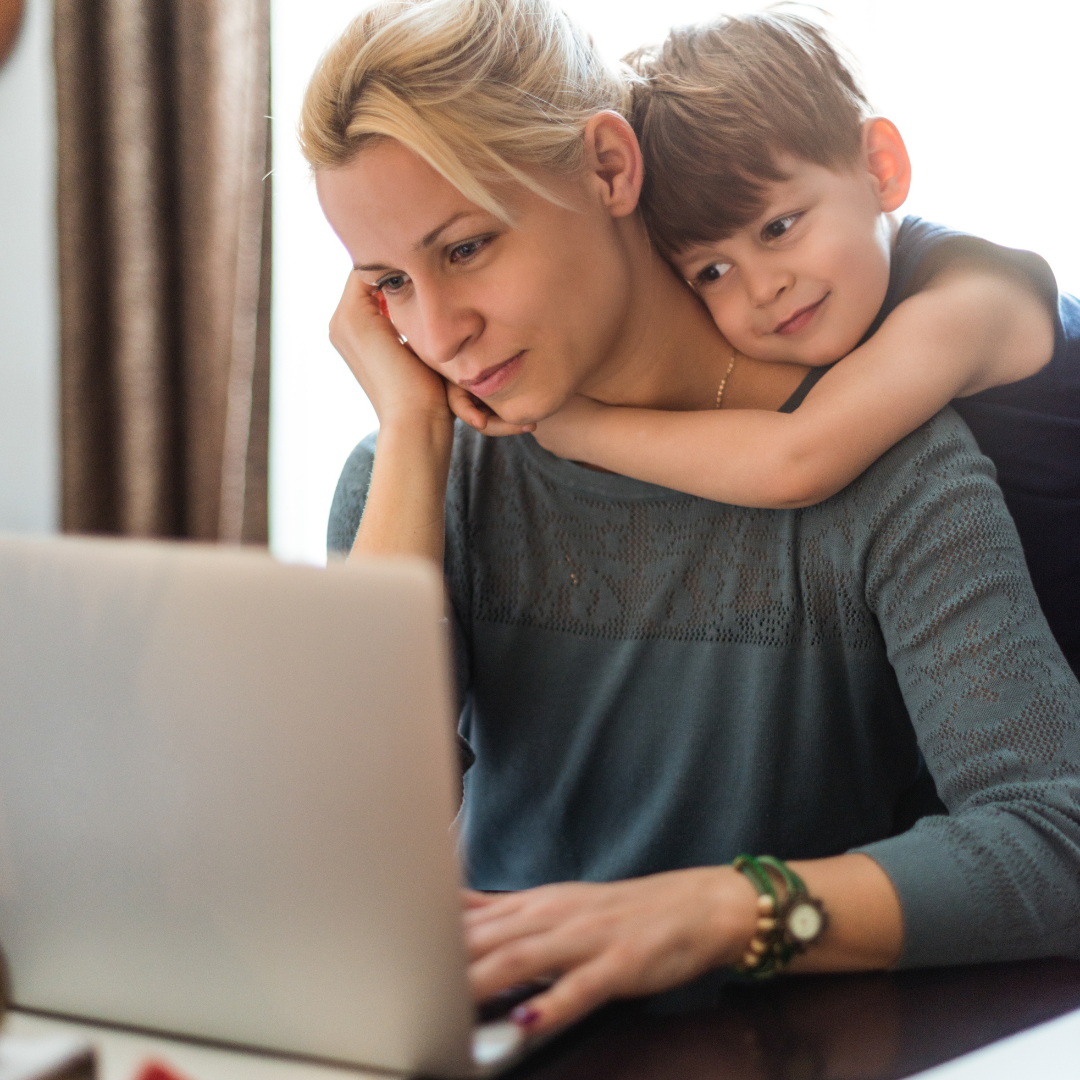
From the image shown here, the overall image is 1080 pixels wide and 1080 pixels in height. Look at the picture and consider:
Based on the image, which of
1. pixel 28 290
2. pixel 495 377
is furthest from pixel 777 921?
pixel 28 290

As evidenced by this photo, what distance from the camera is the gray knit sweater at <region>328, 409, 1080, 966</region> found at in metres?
0.92

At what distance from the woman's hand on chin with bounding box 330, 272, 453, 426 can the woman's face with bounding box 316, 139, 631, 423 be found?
9 cm

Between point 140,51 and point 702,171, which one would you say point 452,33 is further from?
point 140,51

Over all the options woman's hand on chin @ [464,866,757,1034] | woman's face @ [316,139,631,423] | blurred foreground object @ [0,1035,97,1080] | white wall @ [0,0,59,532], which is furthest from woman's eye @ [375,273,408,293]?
white wall @ [0,0,59,532]

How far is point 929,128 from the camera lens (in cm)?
208

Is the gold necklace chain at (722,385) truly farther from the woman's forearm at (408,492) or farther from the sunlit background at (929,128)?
the sunlit background at (929,128)

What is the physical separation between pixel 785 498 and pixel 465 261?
0.37 metres

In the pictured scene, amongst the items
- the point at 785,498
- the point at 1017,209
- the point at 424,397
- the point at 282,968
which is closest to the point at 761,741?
the point at 785,498

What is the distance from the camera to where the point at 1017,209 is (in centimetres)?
205

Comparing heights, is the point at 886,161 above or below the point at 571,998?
above

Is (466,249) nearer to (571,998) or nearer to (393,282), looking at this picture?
(393,282)

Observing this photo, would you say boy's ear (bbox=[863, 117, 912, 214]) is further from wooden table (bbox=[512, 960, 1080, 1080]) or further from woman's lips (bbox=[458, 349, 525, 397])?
wooden table (bbox=[512, 960, 1080, 1080])

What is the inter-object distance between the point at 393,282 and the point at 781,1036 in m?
0.76

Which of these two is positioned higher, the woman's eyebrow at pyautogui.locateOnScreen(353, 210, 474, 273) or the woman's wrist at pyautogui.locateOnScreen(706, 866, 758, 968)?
the woman's eyebrow at pyautogui.locateOnScreen(353, 210, 474, 273)
